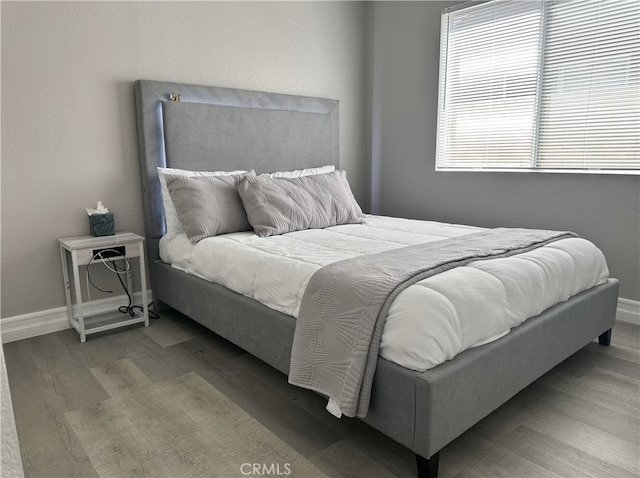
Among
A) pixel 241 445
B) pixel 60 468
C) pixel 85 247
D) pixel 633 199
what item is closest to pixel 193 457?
pixel 241 445

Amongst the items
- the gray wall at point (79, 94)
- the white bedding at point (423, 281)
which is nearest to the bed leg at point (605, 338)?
the white bedding at point (423, 281)

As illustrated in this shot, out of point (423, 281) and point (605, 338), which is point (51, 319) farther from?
point (605, 338)

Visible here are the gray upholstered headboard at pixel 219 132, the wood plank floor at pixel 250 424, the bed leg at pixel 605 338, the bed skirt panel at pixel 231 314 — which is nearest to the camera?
the wood plank floor at pixel 250 424

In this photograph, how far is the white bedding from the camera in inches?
59.1

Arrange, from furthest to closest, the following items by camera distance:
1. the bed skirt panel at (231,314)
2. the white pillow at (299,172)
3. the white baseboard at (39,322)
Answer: the white pillow at (299,172) → the white baseboard at (39,322) → the bed skirt panel at (231,314)

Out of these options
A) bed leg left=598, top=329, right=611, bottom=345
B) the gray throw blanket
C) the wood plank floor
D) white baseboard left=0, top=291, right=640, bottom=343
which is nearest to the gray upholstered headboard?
white baseboard left=0, top=291, right=640, bottom=343

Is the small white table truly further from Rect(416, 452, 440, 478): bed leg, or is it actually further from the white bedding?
Rect(416, 452, 440, 478): bed leg

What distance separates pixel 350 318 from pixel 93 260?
181 centimetres

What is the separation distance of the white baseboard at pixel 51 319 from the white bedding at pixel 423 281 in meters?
0.53

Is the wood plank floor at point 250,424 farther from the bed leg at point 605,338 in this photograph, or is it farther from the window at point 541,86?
the window at point 541,86

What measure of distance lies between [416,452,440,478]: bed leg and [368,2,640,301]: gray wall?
2.25 metres

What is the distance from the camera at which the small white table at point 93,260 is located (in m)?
2.62

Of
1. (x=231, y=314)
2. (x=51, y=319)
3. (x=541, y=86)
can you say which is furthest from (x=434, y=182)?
(x=51, y=319)

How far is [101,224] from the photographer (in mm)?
2828
